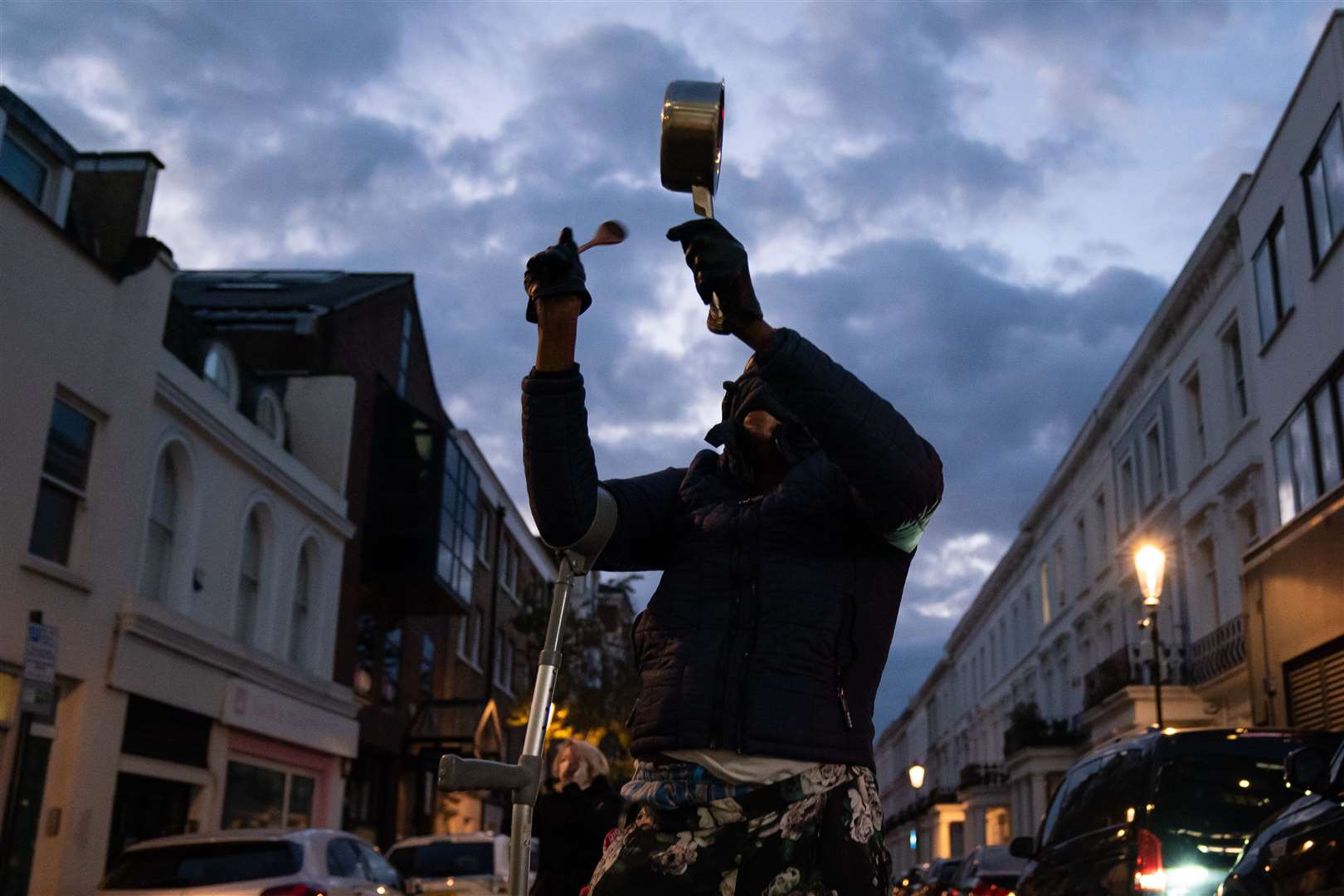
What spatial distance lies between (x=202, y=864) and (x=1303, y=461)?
1356 centimetres

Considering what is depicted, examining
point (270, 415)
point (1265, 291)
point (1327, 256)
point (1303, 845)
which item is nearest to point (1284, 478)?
point (1327, 256)

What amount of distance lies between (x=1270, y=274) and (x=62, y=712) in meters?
17.2

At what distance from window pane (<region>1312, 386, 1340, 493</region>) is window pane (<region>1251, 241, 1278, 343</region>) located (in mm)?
4008

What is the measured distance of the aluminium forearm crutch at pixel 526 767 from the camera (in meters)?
2.07

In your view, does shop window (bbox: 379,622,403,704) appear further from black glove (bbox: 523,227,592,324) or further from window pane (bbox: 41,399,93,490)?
black glove (bbox: 523,227,592,324)

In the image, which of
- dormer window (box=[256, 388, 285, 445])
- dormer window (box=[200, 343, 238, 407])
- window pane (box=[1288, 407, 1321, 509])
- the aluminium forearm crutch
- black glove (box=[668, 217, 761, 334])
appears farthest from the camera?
dormer window (box=[256, 388, 285, 445])

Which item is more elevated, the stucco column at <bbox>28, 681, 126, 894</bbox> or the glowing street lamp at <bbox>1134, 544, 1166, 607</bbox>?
the glowing street lamp at <bbox>1134, 544, 1166, 607</bbox>

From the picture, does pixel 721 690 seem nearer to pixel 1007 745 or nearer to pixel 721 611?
pixel 721 611

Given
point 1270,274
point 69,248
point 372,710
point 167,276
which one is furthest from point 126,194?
point 1270,274

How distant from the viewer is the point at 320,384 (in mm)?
26875

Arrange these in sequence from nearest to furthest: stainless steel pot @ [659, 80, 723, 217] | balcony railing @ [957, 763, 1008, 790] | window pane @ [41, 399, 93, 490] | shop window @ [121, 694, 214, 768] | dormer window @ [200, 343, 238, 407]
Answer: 1. stainless steel pot @ [659, 80, 723, 217]
2. window pane @ [41, 399, 93, 490]
3. shop window @ [121, 694, 214, 768]
4. dormer window @ [200, 343, 238, 407]
5. balcony railing @ [957, 763, 1008, 790]

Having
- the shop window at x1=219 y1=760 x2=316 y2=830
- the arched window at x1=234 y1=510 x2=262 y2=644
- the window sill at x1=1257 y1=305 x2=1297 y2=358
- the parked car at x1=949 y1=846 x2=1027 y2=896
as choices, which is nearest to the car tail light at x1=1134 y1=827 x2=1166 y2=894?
the parked car at x1=949 y1=846 x2=1027 y2=896

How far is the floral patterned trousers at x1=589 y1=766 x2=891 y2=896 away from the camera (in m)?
2.40

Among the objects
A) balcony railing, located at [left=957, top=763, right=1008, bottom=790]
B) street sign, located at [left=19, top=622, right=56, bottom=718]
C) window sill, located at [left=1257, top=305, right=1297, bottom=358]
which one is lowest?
street sign, located at [left=19, top=622, right=56, bottom=718]
